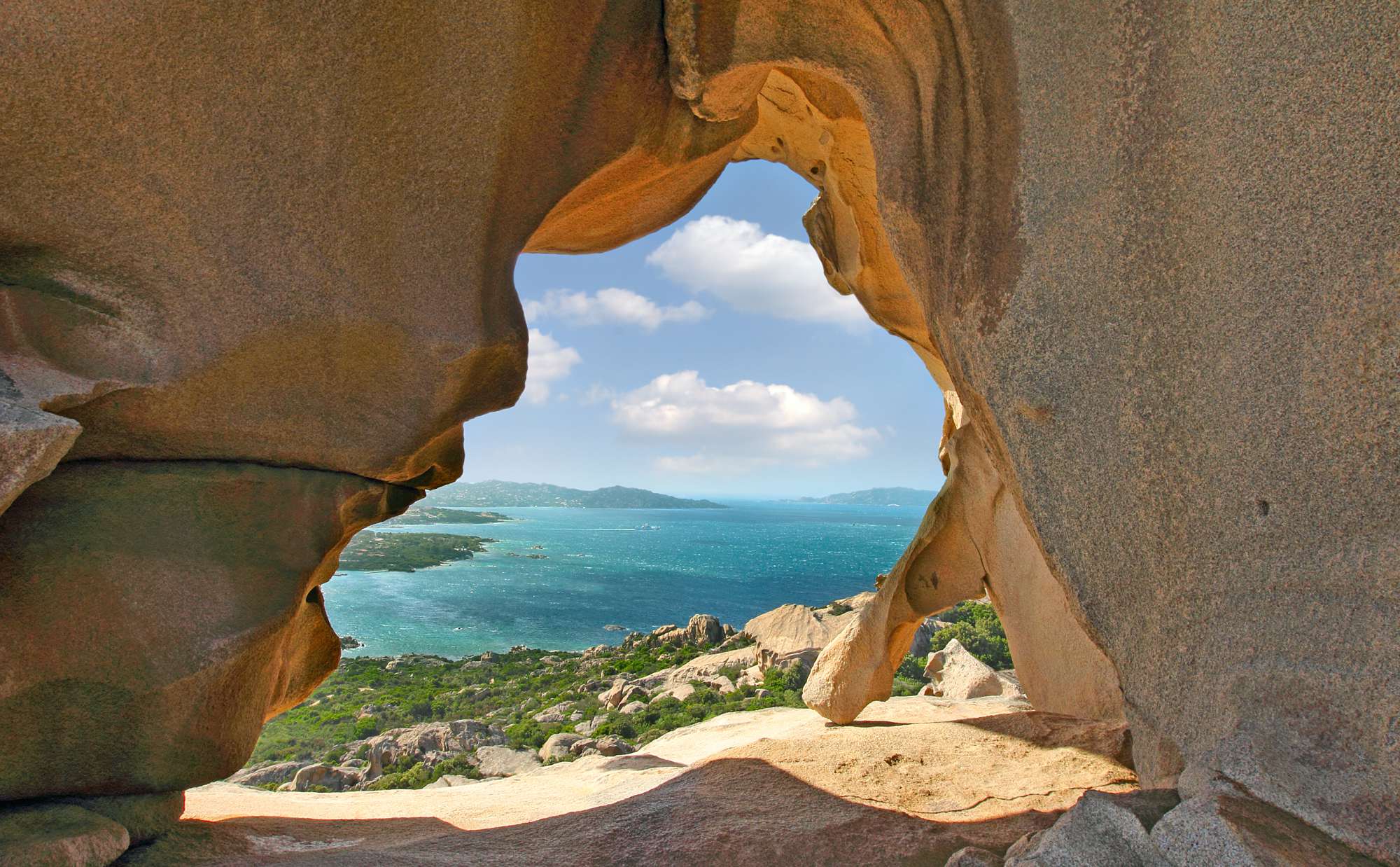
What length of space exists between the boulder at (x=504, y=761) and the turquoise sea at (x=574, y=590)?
73.0ft

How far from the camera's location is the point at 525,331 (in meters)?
4.41

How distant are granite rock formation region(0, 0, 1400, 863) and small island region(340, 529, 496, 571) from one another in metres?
45.5

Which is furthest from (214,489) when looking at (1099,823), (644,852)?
(1099,823)

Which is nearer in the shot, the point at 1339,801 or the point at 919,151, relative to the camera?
the point at 1339,801

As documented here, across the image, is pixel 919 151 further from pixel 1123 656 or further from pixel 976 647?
pixel 976 647

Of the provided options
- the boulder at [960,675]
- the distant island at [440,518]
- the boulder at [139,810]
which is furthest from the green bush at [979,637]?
the distant island at [440,518]

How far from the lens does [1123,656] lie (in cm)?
297

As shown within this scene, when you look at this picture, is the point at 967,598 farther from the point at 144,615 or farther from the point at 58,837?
the point at 58,837

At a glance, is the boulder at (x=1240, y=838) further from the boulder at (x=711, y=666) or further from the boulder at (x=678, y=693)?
the boulder at (x=711, y=666)

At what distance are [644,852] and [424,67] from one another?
12.5 feet

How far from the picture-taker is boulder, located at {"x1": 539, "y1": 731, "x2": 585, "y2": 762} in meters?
8.92

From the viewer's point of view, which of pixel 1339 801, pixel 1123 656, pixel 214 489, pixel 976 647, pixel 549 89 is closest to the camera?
pixel 1339 801

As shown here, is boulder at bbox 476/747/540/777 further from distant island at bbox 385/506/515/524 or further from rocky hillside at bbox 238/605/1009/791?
distant island at bbox 385/506/515/524

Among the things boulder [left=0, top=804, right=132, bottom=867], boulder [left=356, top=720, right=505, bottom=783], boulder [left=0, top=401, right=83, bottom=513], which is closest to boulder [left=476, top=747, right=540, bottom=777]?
boulder [left=356, top=720, right=505, bottom=783]
